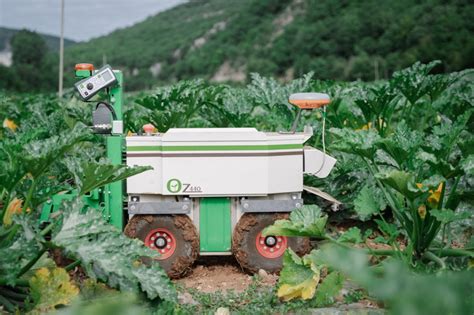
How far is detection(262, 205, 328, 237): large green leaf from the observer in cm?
461

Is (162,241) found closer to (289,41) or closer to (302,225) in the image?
(302,225)

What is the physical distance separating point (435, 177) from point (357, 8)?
70369mm

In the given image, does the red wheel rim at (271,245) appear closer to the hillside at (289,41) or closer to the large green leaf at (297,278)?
the large green leaf at (297,278)

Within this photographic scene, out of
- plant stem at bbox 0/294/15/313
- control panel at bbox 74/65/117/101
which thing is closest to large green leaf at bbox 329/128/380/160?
control panel at bbox 74/65/117/101

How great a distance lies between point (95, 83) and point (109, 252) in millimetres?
1591

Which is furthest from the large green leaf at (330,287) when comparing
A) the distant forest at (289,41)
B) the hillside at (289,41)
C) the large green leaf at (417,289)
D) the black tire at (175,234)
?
the hillside at (289,41)

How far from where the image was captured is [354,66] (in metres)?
61.7

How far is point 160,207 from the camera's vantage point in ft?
17.1

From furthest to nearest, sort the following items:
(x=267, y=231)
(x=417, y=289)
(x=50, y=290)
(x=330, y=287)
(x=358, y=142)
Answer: (x=358, y=142) < (x=267, y=231) < (x=330, y=287) < (x=50, y=290) < (x=417, y=289)

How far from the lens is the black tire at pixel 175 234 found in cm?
519

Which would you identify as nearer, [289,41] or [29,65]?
[289,41]

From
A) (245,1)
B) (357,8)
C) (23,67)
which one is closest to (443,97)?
(357,8)

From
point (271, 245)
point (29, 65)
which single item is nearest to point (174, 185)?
point (271, 245)

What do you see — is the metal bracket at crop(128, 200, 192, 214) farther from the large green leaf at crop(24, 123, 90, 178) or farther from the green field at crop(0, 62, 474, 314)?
the large green leaf at crop(24, 123, 90, 178)
